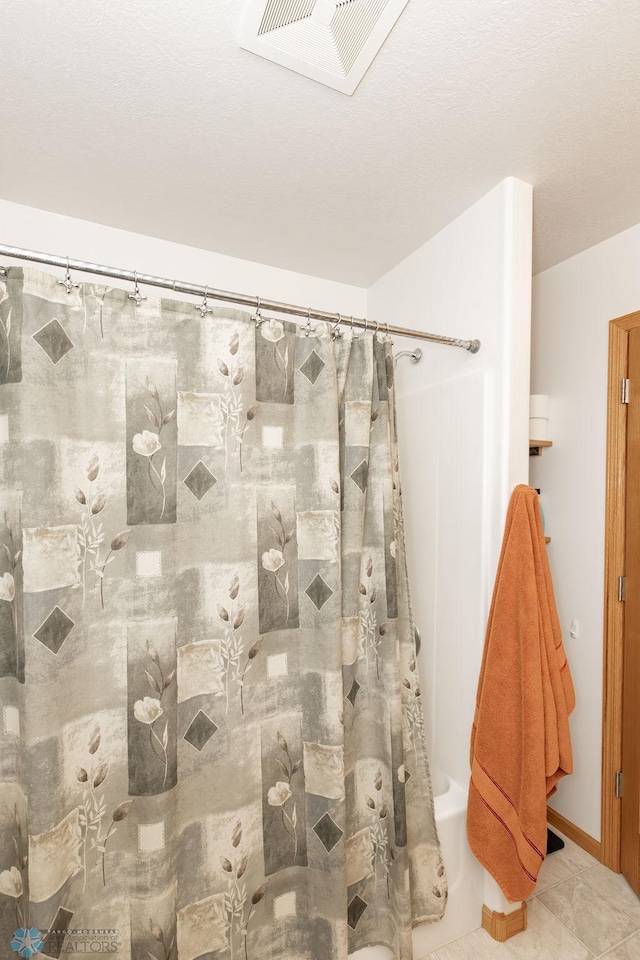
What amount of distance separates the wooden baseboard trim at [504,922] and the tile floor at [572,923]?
0.6 inches

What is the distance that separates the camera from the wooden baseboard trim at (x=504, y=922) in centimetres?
151

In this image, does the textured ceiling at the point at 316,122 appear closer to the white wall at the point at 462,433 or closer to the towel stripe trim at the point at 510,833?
the white wall at the point at 462,433

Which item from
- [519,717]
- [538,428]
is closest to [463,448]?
[538,428]

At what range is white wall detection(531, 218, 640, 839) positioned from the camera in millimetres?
1881

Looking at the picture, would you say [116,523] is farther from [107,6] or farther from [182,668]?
[107,6]

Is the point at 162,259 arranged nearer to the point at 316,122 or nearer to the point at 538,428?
the point at 316,122

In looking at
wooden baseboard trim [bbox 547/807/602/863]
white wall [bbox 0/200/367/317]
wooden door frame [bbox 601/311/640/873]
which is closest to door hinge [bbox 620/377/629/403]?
wooden door frame [bbox 601/311/640/873]

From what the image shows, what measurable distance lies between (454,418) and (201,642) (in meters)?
1.13

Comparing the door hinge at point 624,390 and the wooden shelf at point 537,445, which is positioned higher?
the door hinge at point 624,390

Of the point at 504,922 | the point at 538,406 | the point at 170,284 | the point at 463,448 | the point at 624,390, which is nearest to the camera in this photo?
the point at 170,284

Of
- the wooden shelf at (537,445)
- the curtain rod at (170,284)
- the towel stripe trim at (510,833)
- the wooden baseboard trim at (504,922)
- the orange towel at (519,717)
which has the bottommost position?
the wooden baseboard trim at (504,922)

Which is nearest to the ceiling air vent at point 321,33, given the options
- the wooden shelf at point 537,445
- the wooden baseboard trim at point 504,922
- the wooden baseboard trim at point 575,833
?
the wooden shelf at point 537,445

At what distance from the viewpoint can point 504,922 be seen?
151cm

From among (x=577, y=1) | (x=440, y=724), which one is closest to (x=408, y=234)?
(x=577, y=1)
